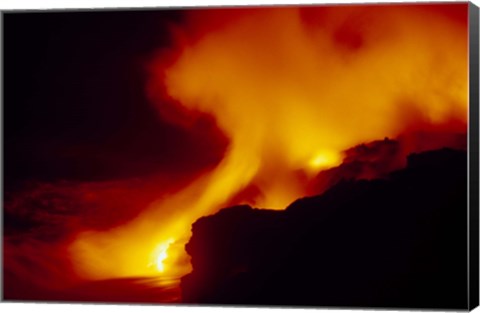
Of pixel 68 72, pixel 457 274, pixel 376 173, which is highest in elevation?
pixel 68 72

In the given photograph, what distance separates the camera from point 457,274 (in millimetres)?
8891

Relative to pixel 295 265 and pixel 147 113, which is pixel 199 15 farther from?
pixel 295 265

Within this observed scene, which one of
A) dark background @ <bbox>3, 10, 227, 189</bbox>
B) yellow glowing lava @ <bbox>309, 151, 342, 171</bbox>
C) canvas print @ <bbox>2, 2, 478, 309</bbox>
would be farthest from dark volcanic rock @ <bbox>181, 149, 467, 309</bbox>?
dark background @ <bbox>3, 10, 227, 189</bbox>

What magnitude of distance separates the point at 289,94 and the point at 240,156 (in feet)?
1.68

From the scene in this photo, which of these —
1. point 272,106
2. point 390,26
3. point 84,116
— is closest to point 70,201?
point 84,116

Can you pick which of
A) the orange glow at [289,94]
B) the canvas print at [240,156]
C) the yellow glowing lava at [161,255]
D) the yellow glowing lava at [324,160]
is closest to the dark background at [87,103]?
the canvas print at [240,156]

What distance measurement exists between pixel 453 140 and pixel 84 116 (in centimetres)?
241

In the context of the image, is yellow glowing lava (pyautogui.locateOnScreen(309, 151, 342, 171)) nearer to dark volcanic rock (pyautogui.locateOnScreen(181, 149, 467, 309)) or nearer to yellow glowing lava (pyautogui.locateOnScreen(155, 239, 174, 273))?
dark volcanic rock (pyautogui.locateOnScreen(181, 149, 467, 309))

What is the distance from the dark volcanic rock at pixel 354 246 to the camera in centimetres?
891

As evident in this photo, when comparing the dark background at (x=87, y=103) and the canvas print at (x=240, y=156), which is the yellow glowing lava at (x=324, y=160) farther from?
the dark background at (x=87, y=103)

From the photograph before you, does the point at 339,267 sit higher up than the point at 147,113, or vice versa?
the point at 147,113

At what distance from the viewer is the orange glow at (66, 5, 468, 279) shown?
8961 millimetres

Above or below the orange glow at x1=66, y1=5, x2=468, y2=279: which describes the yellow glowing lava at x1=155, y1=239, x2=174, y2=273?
below

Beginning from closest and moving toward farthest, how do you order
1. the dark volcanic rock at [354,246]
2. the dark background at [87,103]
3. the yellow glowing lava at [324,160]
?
1. the dark volcanic rock at [354,246]
2. the yellow glowing lava at [324,160]
3. the dark background at [87,103]
